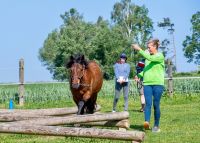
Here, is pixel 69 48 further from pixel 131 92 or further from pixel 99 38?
pixel 131 92

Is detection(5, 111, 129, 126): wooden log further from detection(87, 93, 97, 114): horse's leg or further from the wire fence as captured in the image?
the wire fence

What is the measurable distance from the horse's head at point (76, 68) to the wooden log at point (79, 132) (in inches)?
161

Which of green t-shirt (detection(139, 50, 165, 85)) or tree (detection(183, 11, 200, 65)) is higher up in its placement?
tree (detection(183, 11, 200, 65))

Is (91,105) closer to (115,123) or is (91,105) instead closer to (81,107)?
(81,107)

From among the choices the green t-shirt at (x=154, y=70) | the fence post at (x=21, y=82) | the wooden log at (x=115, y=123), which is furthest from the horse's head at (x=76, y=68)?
the fence post at (x=21, y=82)

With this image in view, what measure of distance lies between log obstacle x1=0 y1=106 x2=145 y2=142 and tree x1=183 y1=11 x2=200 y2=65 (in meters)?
83.4

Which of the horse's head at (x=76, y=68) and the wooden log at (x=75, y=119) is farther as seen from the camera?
the horse's head at (x=76, y=68)

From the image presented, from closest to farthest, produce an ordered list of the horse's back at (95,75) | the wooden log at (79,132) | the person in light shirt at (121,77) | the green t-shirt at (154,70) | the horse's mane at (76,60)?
the wooden log at (79,132) → the green t-shirt at (154,70) → the horse's mane at (76,60) → the horse's back at (95,75) → the person in light shirt at (121,77)

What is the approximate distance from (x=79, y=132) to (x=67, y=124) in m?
2.09

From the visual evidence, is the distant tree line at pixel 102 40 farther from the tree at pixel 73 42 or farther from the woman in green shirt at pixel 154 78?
the woman in green shirt at pixel 154 78

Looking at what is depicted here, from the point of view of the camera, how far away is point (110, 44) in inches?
2501

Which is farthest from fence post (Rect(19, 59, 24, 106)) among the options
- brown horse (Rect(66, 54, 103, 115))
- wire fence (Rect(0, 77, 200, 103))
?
brown horse (Rect(66, 54, 103, 115))

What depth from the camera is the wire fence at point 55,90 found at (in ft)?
77.3

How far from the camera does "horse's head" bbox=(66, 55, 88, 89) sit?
12.1m
